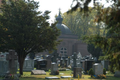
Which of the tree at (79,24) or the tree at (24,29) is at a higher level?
the tree at (79,24)

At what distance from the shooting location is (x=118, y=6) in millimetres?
6094

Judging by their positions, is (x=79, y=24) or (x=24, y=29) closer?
(x=24, y=29)

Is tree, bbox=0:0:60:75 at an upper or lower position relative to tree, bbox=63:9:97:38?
lower

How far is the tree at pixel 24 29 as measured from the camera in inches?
702

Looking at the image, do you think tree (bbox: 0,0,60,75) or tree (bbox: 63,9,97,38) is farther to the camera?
tree (bbox: 63,9,97,38)

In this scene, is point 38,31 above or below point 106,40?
above

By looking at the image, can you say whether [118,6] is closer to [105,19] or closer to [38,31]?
[105,19]

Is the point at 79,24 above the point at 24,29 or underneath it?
above

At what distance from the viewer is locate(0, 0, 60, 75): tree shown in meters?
17.8

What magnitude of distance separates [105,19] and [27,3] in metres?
13.8

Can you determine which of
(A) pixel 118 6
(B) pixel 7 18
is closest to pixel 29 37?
(B) pixel 7 18

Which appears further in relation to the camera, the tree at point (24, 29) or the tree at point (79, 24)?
the tree at point (79, 24)

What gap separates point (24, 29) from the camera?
17.8 meters

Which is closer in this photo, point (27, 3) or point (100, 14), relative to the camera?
point (100, 14)
